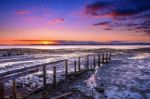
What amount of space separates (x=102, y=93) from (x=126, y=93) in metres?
1.40

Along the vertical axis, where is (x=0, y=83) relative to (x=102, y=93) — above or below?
above

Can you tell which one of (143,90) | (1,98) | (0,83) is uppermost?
(0,83)

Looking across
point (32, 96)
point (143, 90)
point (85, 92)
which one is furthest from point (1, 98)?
point (143, 90)

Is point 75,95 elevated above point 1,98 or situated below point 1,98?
below

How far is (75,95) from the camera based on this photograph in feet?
34.1

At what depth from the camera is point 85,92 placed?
1115 cm

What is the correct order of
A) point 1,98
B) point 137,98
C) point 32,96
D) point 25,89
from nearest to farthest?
point 1,98
point 32,96
point 137,98
point 25,89

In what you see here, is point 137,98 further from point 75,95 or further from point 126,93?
point 75,95

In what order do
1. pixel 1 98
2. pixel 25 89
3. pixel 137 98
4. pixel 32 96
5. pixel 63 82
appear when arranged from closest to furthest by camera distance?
1. pixel 1 98
2. pixel 32 96
3. pixel 137 98
4. pixel 25 89
5. pixel 63 82

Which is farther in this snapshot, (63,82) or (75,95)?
(63,82)

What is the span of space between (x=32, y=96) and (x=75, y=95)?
2316 millimetres

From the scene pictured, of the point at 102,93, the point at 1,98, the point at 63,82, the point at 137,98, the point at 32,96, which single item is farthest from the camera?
the point at 63,82

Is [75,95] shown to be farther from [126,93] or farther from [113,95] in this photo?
[126,93]

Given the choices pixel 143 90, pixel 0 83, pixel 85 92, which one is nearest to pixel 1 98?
pixel 0 83
